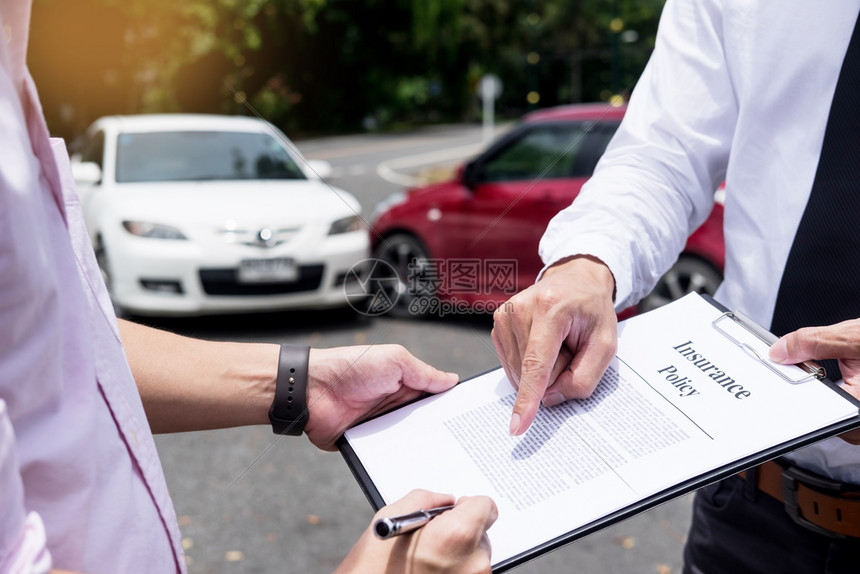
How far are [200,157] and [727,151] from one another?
5.05 metres

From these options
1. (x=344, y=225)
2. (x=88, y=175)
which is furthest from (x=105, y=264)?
(x=344, y=225)

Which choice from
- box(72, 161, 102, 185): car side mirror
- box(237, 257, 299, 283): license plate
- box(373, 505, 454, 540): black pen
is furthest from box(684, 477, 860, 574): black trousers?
box(72, 161, 102, 185): car side mirror

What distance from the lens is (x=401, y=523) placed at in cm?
88

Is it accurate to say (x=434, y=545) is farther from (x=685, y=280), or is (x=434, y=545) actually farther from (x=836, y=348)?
(x=685, y=280)

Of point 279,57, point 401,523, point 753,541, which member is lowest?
point 279,57

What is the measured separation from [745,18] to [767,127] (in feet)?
0.62

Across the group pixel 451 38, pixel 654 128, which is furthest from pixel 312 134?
pixel 654 128

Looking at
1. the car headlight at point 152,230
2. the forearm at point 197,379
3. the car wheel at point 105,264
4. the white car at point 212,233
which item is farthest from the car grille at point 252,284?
the forearm at point 197,379

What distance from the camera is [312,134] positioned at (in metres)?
29.6

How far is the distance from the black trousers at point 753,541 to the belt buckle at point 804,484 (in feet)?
0.10

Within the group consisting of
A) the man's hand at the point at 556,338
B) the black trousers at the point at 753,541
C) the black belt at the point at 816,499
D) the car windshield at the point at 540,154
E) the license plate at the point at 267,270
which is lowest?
the license plate at the point at 267,270

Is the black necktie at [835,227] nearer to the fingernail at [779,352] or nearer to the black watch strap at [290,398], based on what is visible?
the fingernail at [779,352]

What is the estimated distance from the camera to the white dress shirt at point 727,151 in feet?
3.90

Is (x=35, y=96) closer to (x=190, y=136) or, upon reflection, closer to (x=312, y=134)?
(x=190, y=136)
